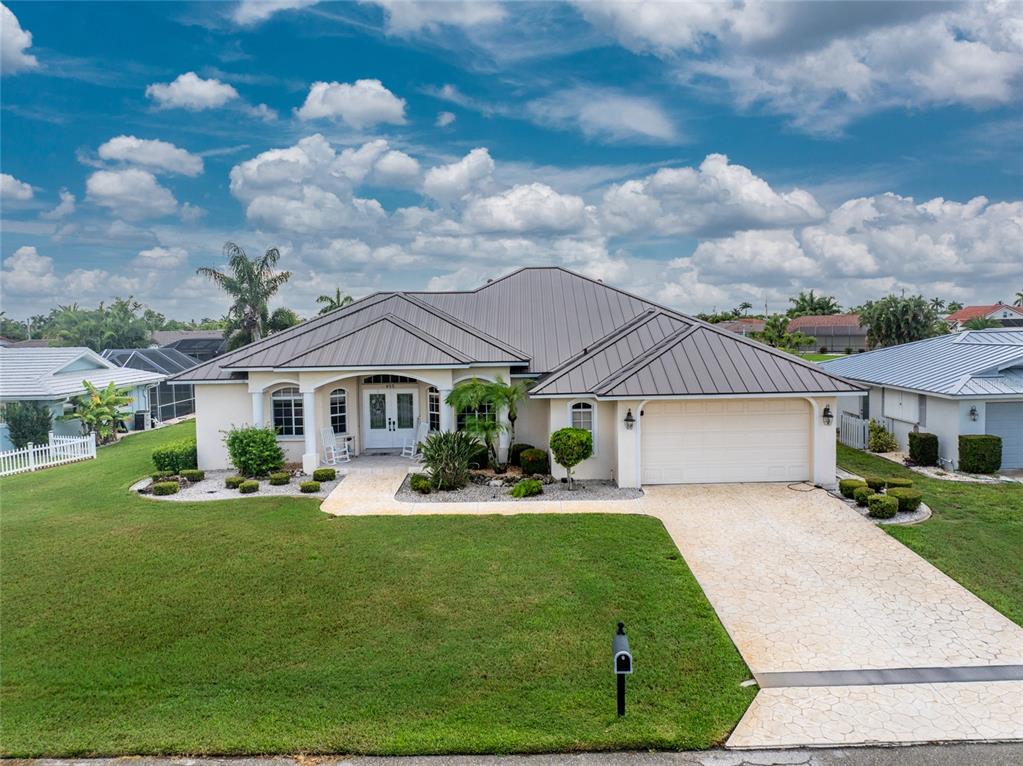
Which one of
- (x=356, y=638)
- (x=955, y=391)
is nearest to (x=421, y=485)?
(x=356, y=638)

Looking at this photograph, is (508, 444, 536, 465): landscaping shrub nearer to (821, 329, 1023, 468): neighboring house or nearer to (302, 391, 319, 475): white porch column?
(302, 391, 319, 475): white porch column

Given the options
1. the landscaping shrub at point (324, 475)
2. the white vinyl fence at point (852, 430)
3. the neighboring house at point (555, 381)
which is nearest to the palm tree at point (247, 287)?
the neighboring house at point (555, 381)

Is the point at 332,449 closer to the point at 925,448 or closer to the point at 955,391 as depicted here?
the point at 925,448

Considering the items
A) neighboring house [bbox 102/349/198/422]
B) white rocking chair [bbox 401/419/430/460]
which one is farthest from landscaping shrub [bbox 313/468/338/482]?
neighboring house [bbox 102/349/198/422]

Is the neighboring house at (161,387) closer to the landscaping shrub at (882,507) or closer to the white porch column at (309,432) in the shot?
the white porch column at (309,432)

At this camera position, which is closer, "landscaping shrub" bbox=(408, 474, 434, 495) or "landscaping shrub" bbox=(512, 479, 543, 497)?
"landscaping shrub" bbox=(512, 479, 543, 497)
